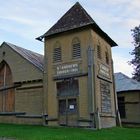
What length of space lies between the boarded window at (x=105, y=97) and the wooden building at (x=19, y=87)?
18.0ft

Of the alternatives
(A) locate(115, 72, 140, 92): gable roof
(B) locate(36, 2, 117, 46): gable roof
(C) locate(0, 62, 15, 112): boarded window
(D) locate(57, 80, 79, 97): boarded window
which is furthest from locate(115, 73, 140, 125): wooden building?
(C) locate(0, 62, 15, 112): boarded window

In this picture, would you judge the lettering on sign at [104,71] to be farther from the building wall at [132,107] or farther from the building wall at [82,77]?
the building wall at [132,107]

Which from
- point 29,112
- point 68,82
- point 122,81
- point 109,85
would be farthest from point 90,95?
point 122,81

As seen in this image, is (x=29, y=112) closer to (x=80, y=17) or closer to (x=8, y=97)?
(x=8, y=97)

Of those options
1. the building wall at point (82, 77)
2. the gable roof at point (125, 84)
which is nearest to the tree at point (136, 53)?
the gable roof at point (125, 84)

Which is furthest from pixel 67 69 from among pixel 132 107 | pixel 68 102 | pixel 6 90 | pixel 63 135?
pixel 132 107

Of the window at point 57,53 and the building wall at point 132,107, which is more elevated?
the window at point 57,53

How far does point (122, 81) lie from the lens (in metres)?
36.8

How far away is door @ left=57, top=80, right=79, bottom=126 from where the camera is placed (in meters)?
24.6

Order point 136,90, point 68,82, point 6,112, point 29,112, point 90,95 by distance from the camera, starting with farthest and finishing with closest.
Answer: point 136,90 < point 6,112 < point 29,112 < point 68,82 < point 90,95

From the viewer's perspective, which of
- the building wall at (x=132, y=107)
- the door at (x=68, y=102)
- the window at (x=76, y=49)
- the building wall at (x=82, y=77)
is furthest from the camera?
the building wall at (x=132, y=107)

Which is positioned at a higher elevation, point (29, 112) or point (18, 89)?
point (18, 89)

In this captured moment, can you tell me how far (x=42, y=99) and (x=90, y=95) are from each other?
16.8ft

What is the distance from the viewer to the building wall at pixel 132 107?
32.7m
